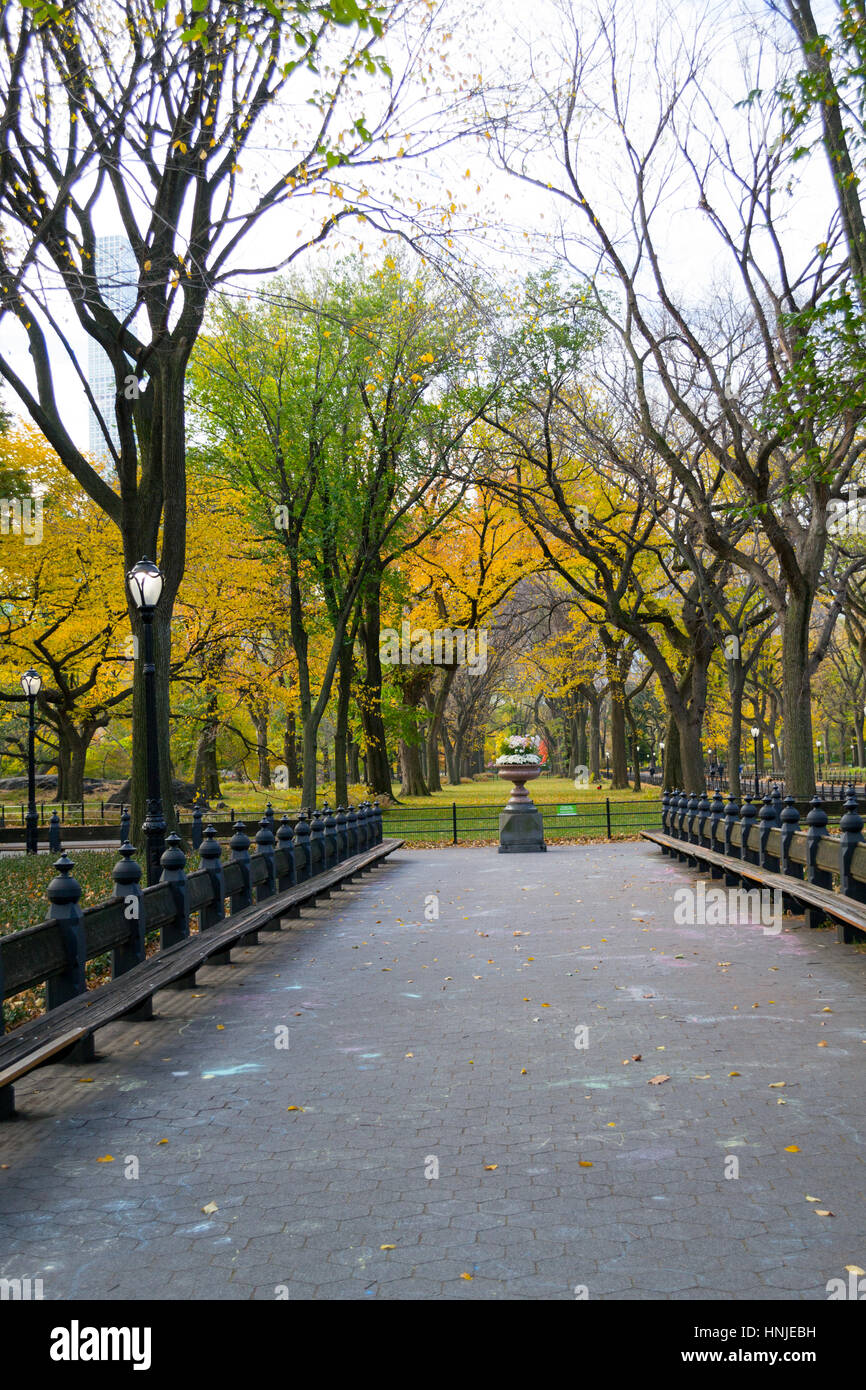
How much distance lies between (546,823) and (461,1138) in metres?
24.2

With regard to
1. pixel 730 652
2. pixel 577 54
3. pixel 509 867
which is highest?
pixel 577 54

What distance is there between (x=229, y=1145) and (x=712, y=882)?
11.5 meters

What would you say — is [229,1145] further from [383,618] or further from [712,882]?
[383,618]

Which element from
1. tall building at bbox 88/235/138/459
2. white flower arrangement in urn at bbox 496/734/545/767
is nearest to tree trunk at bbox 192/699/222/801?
white flower arrangement in urn at bbox 496/734/545/767

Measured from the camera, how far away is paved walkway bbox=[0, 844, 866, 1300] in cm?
386

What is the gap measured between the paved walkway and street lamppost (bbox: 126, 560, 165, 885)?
2.73 meters

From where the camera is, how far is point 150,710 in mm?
13500

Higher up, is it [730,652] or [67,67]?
[67,67]

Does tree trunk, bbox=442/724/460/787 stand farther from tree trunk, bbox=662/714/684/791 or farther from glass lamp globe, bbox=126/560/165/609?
glass lamp globe, bbox=126/560/165/609

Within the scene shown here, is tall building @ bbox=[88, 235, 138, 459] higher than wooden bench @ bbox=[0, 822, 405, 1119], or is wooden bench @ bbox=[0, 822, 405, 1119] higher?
tall building @ bbox=[88, 235, 138, 459]

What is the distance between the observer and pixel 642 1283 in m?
3.67

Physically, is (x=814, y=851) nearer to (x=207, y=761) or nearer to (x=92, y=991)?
(x=92, y=991)

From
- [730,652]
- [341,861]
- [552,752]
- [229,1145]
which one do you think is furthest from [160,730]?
[552,752]

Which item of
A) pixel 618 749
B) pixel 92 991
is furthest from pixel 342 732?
pixel 92 991
